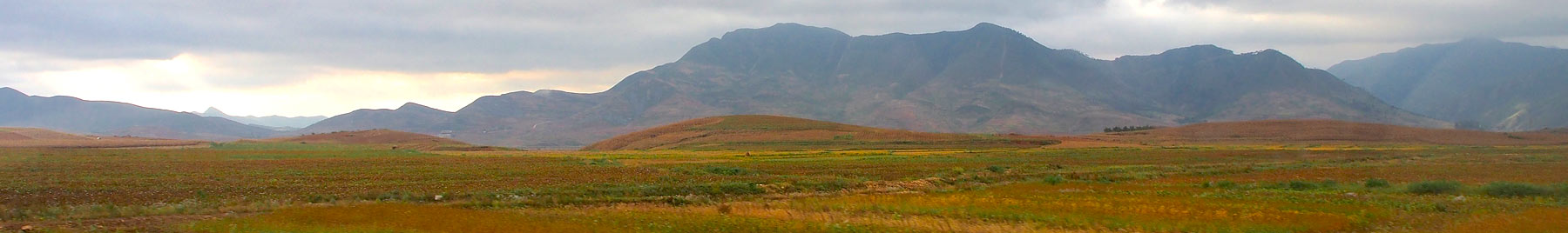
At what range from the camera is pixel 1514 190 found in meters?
33.3

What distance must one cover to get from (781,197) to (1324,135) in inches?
4040

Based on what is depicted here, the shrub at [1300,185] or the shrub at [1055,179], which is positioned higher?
the shrub at [1055,179]

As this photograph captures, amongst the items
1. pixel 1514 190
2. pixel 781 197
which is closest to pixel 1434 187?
pixel 1514 190

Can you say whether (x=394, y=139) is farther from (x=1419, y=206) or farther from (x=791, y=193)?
(x=1419, y=206)

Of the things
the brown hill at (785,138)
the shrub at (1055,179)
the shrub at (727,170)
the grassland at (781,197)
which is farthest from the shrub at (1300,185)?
the brown hill at (785,138)

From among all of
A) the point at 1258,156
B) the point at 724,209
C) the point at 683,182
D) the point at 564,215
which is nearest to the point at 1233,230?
the point at 724,209

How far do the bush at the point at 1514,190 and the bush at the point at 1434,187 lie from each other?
41.1 inches

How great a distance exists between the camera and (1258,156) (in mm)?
67562

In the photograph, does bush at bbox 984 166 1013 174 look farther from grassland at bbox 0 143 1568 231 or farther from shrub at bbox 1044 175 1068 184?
shrub at bbox 1044 175 1068 184

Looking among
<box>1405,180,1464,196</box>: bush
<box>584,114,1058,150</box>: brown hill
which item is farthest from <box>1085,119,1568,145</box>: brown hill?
<box>1405,180,1464,196</box>: bush

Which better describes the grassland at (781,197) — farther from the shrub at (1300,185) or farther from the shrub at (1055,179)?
the shrub at (1055,179)

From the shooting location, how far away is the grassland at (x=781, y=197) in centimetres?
2486

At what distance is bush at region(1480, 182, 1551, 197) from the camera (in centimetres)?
3294

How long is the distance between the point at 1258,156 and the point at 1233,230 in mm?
49224
